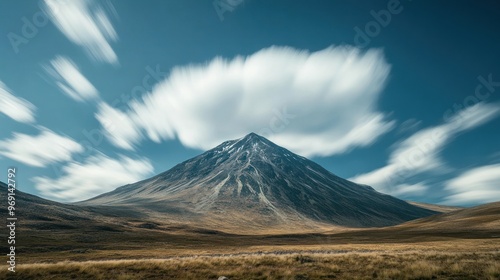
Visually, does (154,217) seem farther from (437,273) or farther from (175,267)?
(437,273)

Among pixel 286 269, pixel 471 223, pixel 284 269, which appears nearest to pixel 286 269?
pixel 286 269

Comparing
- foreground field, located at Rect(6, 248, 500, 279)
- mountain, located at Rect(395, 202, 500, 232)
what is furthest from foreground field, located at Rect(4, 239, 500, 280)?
mountain, located at Rect(395, 202, 500, 232)

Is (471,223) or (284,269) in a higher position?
(284,269)

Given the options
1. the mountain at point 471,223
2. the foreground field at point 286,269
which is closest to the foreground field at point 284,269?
the foreground field at point 286,269

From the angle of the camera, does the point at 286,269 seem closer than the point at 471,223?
Yes

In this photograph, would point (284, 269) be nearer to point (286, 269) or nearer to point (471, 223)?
point (286, 269)

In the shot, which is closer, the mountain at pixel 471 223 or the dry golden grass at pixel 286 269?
the dry golden grass at pixel 286 269

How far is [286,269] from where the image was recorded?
20688mm

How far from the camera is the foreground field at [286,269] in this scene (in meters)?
17.5

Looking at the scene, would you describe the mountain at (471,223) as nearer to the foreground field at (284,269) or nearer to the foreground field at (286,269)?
the foreground field at (286,269)

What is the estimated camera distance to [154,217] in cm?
19588

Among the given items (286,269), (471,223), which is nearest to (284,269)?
(286,269)

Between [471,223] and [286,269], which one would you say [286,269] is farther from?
[471,223]

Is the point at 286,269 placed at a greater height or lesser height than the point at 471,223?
greater
